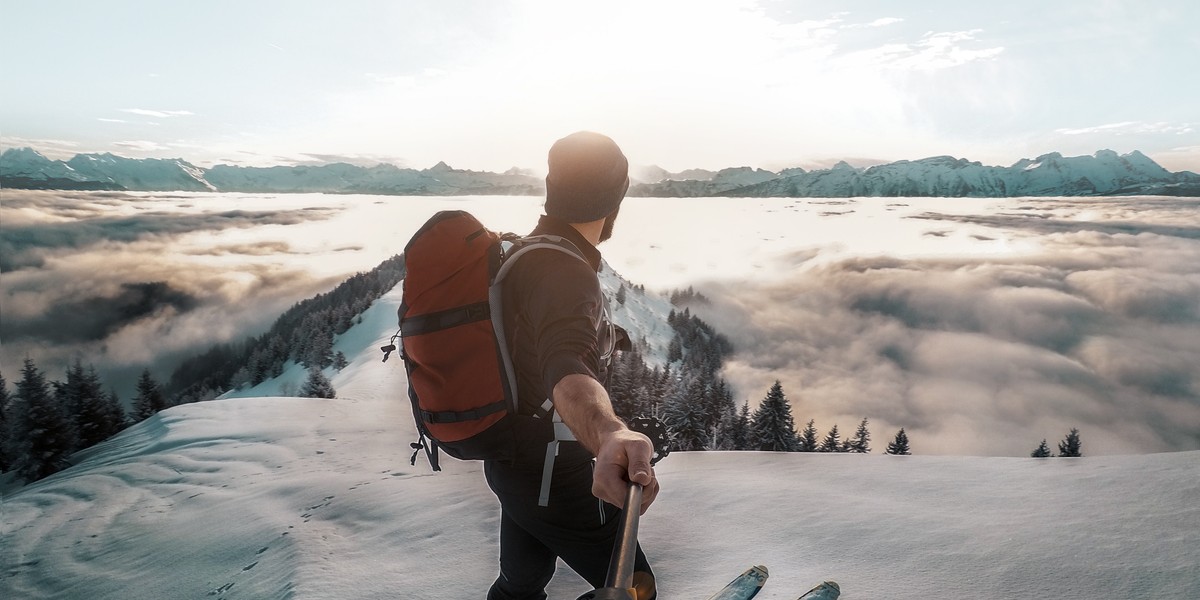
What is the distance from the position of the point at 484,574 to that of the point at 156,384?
57.8m

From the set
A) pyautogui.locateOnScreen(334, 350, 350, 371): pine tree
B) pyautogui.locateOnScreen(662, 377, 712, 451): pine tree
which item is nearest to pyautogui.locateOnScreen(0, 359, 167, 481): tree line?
pyautogui.locateOnScreen(334, 350, 350, 371): pine tree

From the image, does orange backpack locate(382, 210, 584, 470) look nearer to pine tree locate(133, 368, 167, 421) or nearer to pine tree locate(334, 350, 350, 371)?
pine tree locate(133, 368, 167, 421)

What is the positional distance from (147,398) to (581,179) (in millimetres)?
60600

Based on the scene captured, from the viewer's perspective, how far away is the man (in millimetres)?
1622

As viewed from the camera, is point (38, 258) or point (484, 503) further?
point (38, 258)

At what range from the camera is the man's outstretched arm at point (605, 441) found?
4.07 feet

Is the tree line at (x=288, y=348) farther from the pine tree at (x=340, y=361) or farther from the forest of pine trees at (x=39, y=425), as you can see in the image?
the forest of pine trees at (x=39, y=425)

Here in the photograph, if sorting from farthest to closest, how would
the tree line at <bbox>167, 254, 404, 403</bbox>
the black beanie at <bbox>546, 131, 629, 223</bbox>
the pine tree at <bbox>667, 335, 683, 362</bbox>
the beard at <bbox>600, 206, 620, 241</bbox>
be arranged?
the pine tree at <bbox>667, 335, 683, 362</bbox> → the tree line at <bbox>167, 254, 404, 403</bbox> → the beard at <bbox>600, 206, 620, 241</bbox> → the black beanie at <bbox>546, 131, 629, 223</bbox>

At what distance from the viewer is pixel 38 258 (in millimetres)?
138000

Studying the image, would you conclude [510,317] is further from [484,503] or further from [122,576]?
[122,576]

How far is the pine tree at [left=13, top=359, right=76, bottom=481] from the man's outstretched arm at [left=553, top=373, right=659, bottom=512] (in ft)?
149

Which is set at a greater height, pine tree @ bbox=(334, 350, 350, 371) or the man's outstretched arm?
the man's outstretched arm

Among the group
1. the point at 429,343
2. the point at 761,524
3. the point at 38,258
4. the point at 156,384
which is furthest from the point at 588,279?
the point at 38,258

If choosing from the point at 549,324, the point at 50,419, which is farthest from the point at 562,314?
the point at 50,419
